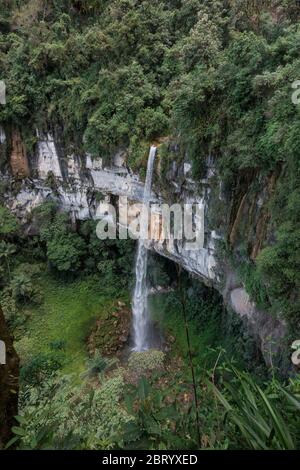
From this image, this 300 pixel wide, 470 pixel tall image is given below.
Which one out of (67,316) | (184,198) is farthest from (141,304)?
(184,198)

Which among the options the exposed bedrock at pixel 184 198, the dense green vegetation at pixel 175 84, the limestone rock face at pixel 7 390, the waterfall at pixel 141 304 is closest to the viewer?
the limestone rock face at pixel 7 390

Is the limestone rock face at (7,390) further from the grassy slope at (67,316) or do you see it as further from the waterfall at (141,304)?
the waterfall at (141,304)

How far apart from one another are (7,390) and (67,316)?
8591 millimetres

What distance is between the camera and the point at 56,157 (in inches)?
462

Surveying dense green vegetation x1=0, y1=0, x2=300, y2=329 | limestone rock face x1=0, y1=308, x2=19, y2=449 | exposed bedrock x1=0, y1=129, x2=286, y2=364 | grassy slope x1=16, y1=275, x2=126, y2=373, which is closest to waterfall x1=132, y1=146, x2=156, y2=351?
grassy slope x1=16, y1=275, x2=126, y2=373

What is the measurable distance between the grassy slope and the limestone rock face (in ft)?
23.1

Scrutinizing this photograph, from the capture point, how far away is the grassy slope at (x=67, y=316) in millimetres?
9516

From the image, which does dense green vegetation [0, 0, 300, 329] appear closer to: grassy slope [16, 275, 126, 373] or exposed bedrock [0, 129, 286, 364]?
exposed bedrock [0, 129, 286, 364]

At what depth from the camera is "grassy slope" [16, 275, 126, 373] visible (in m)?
9.52

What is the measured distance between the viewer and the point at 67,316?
1048 cm

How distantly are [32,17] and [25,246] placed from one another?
7.07 metres

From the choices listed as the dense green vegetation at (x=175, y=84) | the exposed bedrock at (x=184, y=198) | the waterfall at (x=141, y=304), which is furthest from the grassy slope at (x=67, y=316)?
the exposed bedrock at (x=184, y=198)

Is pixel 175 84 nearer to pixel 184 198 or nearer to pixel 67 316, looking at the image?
pixel 184 198

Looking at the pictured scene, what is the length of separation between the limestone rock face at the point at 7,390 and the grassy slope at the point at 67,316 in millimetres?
7034
